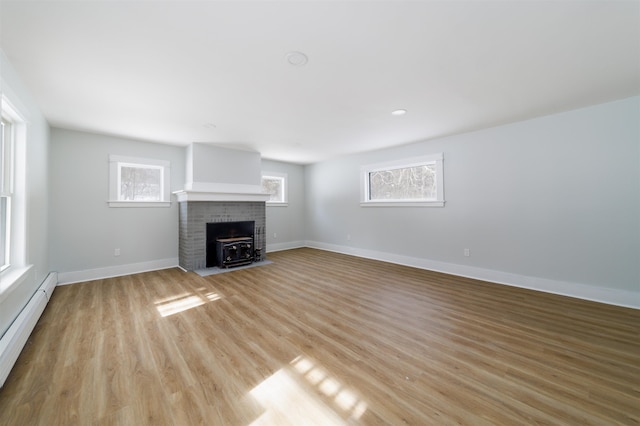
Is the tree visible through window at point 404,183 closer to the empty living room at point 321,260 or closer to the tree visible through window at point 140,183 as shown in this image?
the empty living room at point 321,260

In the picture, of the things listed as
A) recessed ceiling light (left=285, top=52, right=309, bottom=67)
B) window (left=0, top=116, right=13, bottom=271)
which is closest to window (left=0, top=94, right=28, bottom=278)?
window (left=0, top=116, right=13, bottom=271)

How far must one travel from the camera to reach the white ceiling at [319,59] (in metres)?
1.58

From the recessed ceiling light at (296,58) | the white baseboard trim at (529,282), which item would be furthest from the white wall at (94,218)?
the white baseboard trim at (529,282)

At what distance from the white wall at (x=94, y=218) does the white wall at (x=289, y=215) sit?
93.1 inches

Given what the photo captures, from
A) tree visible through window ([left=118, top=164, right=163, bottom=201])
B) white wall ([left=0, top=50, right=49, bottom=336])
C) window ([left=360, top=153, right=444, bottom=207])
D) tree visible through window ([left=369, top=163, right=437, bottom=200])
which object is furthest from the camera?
tree visible through window ([left=369, top=163, right=437, bottom=200])

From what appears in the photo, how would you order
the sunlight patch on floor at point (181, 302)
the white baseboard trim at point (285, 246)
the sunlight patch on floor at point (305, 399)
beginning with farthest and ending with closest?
the white baseboard trim at point (285, 246) < the sunlight patch on floor at point (181, 302) < the sunlight patch on floor at point (305, 399)

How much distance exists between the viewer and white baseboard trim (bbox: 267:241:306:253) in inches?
253

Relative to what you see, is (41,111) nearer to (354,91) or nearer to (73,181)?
(73,181)

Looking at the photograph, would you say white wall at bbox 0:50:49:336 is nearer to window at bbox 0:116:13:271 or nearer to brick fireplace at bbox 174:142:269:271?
window at bbox 0:116:13:271

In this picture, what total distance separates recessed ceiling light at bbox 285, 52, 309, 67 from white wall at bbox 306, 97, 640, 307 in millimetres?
3260

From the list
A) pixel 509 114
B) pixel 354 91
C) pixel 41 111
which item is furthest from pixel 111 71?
pixel 509 114

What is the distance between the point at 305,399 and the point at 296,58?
247cm

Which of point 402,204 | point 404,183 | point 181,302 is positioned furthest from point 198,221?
point 404,183

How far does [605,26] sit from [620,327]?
2.64 metres
